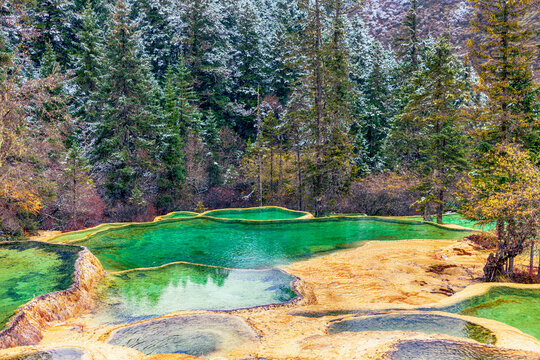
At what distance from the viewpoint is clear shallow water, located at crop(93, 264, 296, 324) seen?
786 cm

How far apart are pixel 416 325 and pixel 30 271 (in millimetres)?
9382

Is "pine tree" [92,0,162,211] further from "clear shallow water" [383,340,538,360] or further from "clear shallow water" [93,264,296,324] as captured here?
"clear shallow water" [383,340,538,360]

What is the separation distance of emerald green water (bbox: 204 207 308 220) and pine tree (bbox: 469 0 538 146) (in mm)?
11039

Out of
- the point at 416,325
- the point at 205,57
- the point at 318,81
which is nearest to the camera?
the point at 416,325

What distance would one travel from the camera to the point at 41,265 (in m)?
9.30

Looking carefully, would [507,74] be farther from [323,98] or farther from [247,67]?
[247,67]

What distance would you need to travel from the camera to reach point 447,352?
527 centimetres

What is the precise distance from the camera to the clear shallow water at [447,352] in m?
5.06

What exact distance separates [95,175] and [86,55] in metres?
10.7

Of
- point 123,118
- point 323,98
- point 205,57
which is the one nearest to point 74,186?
point 123,118

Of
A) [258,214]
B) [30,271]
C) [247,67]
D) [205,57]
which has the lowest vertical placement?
[30,271]

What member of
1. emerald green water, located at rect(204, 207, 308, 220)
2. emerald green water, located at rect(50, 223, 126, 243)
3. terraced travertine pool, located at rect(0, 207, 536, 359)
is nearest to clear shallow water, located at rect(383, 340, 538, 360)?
terraced travertine pool, located at rect(0, 207, 536, 359)

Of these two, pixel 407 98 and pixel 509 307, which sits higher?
pixel 407 98

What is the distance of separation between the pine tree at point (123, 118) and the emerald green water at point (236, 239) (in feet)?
34.4
